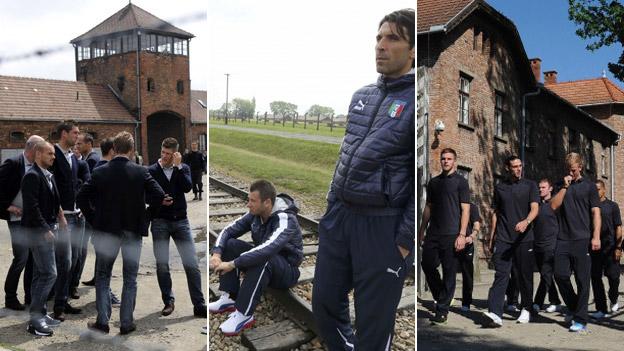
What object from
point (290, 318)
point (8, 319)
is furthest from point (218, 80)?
point (8, 319)

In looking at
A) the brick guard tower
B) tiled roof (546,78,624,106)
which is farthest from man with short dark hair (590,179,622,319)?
the brick guard tower

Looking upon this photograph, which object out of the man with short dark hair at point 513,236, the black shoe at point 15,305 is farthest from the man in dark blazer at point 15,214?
the man with short dark hair at point 513,236

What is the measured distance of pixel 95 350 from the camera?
379 cm

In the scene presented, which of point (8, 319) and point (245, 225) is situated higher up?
point (245, 225)

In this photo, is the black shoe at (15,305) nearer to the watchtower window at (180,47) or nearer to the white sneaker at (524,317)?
the watchtower window at (180,47)

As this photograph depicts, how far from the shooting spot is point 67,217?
13.0 ft

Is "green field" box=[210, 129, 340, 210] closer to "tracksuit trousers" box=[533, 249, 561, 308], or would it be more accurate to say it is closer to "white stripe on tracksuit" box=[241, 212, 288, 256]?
"white stripe on tracksuit" box=[241, 212, 288, 256]

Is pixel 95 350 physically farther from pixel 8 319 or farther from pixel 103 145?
pixel 103 145

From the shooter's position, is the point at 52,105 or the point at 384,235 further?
the point at 52,105

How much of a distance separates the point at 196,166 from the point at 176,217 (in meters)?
0.37

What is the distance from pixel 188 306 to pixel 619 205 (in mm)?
2218

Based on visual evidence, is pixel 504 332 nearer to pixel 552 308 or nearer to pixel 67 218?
pixel 552 308

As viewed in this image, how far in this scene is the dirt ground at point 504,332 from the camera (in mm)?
3129

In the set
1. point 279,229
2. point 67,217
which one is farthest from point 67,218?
point 279,229
